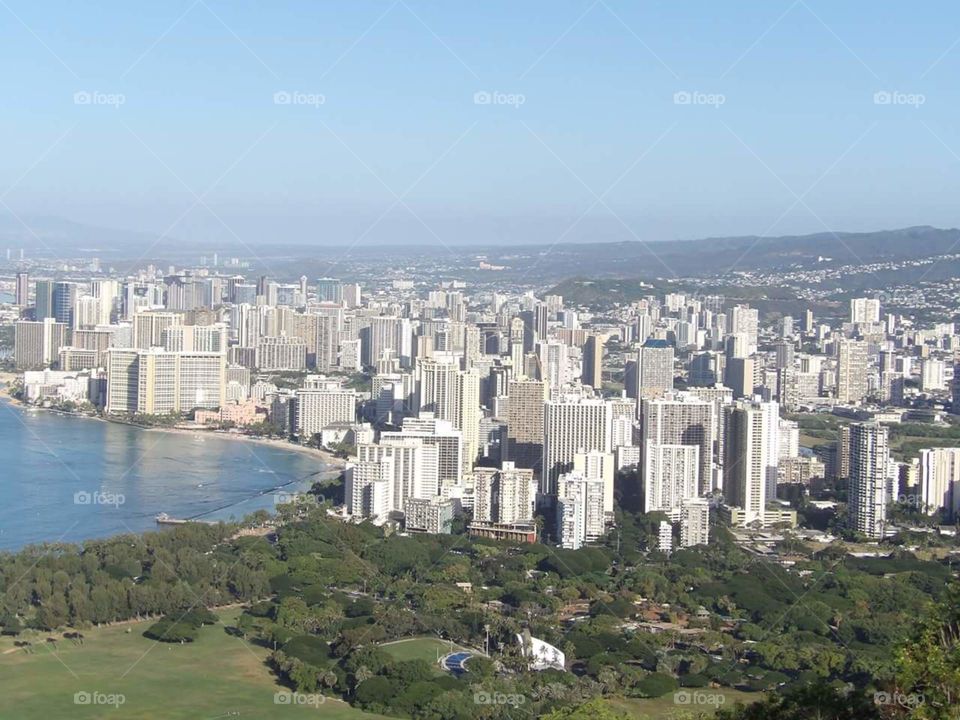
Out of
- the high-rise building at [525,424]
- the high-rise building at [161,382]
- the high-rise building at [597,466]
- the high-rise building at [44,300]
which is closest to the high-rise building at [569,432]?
the high-rise building at [525,424]

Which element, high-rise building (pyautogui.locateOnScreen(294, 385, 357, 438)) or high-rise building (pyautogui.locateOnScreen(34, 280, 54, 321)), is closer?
high-rise building (pyautogui.locateOnScreen(294, 385, 357, 438))

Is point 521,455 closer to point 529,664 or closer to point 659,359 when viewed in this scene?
point 659,359

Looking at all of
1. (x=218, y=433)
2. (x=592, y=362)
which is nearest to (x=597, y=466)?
(x=218, y=433)

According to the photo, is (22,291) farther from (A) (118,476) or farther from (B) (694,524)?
(B) (694,524)

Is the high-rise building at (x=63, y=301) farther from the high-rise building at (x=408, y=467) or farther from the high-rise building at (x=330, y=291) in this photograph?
the high-rise building at (x=408, y=467)

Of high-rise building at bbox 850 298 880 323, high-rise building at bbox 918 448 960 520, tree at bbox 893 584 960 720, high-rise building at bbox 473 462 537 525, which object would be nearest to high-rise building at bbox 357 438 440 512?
high-rise building at bbox 473 462 537 525

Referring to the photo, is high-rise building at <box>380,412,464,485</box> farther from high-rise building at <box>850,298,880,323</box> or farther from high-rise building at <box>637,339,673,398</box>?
high-rise building at <box>850,298,880,323</box>
